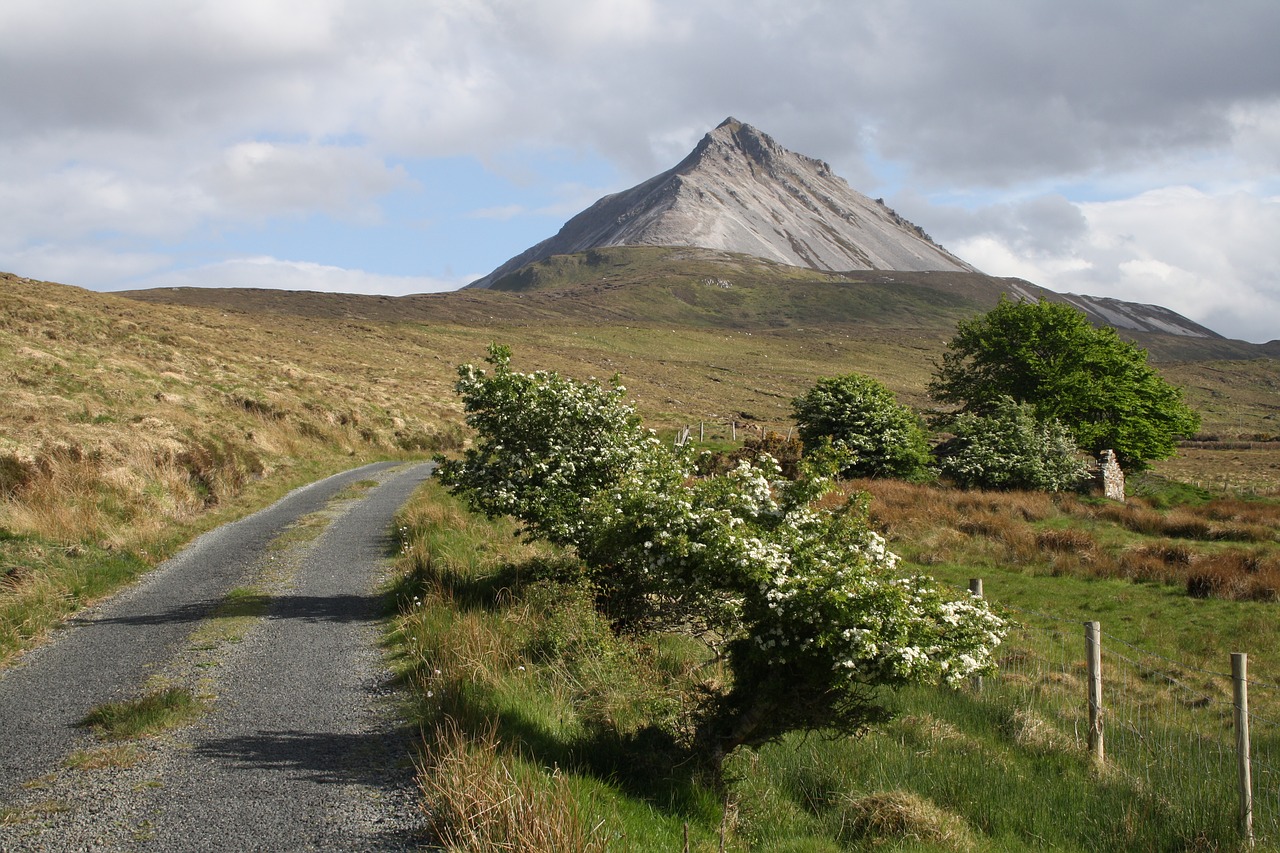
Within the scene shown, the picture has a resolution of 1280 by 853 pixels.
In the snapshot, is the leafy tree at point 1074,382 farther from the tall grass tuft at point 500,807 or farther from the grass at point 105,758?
the grass at point 105,758

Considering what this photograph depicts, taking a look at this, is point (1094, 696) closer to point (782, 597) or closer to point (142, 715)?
point (782, 597)

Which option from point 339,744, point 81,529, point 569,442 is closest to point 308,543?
point 81,529

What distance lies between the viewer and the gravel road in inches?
241

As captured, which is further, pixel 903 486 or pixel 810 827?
pixel 903 486

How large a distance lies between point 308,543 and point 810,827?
12.2 m

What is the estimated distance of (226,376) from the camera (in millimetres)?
39594

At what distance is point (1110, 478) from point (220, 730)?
3437 centimetres

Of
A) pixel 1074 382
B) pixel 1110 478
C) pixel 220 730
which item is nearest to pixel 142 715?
pixel 220 730

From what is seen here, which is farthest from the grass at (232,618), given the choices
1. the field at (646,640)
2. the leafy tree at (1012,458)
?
the leafy tree at (1012,458)

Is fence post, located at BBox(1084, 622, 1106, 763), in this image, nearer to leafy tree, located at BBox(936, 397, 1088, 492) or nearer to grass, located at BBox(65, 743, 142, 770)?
grass, located at BBox(65, 743, 142, 770)

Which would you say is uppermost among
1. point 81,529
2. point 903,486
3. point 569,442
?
point 569,442

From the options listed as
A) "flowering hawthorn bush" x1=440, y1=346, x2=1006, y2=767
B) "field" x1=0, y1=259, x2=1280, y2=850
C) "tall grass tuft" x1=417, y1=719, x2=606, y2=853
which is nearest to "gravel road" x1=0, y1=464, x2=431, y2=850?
"tall grass tuft" x1=417, y1=719, x2=606, y2=853

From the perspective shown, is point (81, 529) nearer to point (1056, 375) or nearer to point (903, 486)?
point (903, 486)

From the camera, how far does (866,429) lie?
3416 centimetres
